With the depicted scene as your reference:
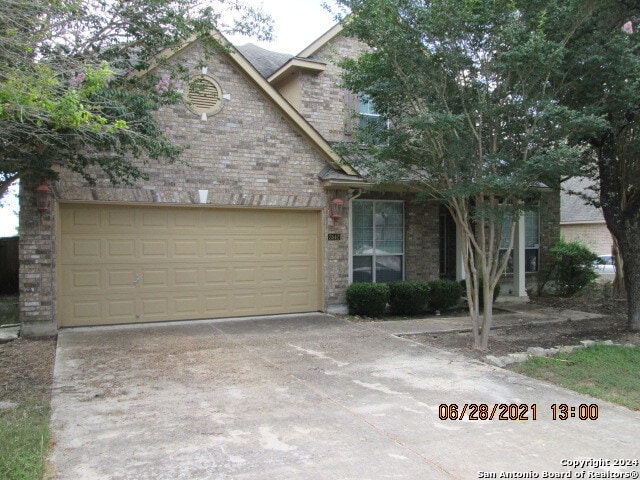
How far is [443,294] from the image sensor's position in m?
12.3

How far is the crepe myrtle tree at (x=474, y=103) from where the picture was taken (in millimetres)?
7539

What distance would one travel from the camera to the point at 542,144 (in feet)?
26.4

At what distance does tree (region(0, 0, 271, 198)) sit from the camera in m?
5.20

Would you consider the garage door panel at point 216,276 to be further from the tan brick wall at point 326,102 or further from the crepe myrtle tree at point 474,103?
the tan brick wall at point 326,102

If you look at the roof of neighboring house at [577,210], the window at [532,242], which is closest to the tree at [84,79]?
the window at [532,242]

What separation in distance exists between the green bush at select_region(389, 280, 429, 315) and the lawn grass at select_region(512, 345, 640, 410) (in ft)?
13.3

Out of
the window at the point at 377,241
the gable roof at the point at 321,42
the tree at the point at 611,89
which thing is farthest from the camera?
the gable roof at the point at 321,42

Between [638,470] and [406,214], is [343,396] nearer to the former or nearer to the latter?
[638,470]

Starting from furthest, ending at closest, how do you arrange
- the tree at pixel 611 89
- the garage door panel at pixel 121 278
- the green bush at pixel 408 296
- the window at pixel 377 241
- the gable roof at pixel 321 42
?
1. the gable roof at pixel 321 42
2. the window at pixel 377 241
3. the green bush at pixel 408 296
4. the garage door panel at pixel 121 278
5. the tree at pixel 611 89

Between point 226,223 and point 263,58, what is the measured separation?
663 cm

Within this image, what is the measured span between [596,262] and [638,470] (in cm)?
1310

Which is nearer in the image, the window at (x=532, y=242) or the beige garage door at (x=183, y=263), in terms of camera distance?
the beige garage door at (x=183, y=263)

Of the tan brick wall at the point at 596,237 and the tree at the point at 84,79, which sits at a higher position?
the tree at the point at 84,79

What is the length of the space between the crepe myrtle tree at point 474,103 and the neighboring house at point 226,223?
6.98 ft
